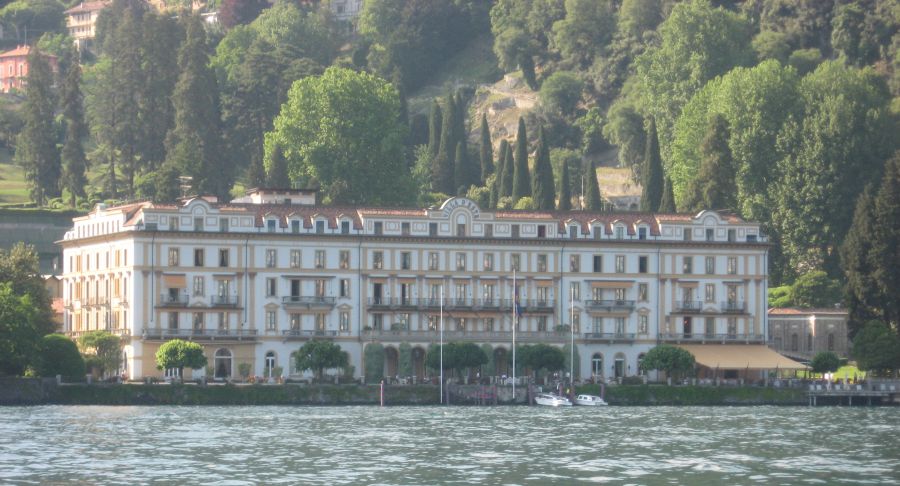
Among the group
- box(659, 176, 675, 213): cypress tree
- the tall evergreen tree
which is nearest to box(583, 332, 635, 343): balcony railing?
box(659, 176, 675, 213): cypress tree

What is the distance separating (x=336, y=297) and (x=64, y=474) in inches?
2670

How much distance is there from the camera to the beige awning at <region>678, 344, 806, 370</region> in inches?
6703

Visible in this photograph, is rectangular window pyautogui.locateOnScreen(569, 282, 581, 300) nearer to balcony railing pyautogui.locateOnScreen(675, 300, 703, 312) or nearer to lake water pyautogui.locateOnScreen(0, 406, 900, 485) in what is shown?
balcony railing pyautogui.locateOnScreen(675, 300, 703, 312)

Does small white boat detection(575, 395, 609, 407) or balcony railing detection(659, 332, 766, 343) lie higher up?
balcony railing detection(659, 332, 766, 343)

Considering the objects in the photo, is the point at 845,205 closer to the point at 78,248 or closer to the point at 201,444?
the point at 78,248

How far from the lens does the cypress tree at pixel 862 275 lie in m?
170

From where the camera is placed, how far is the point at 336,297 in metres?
169

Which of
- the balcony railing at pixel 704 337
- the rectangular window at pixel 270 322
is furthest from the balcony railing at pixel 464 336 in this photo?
the balcony railing at pixel 704 337

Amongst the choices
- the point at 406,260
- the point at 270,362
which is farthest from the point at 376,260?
the point at 270,362

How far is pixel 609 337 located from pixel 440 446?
56013mm

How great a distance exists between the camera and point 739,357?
564 ft

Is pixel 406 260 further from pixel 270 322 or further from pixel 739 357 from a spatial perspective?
pixel 739 357

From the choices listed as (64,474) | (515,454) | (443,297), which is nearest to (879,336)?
(443,297)

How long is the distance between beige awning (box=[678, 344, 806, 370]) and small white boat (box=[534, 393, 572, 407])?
50.6 feet
